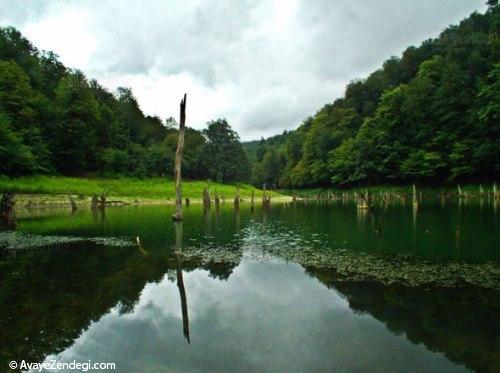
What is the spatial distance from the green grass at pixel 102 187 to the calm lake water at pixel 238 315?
41853 mm

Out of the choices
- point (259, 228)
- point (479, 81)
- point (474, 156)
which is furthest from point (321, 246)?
point (479, 81)

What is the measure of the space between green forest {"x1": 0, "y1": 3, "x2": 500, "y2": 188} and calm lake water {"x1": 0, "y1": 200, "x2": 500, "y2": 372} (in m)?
50.8

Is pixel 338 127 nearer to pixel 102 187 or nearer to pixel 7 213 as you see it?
pixel 102 187

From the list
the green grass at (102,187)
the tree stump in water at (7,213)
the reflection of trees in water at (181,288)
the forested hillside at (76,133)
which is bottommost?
the reflection of trees in water at (181,288)

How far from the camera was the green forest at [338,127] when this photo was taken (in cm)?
6650

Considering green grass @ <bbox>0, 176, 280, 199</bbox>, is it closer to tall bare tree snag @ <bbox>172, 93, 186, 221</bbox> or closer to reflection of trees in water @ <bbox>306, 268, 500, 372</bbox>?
tall bare tree snag @ <bbox>172, 93, 186, 221</bbox>

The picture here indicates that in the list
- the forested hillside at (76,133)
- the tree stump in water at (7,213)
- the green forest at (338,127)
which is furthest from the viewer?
the green forest at (338,127)

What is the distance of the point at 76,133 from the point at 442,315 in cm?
7524

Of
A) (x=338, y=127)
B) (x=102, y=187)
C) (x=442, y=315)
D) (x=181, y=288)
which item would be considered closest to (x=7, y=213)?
(x=181, y=288)

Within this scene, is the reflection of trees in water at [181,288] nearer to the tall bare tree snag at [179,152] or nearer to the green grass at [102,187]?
the tall bare tree snag at [179,152]

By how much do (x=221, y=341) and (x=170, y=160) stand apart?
279ft

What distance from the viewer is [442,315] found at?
8820 mm

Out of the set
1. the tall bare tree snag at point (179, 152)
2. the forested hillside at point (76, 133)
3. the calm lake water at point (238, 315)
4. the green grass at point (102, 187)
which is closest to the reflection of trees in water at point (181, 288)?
the calm lake water at point (238, 315)

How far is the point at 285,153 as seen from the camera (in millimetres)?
156750
